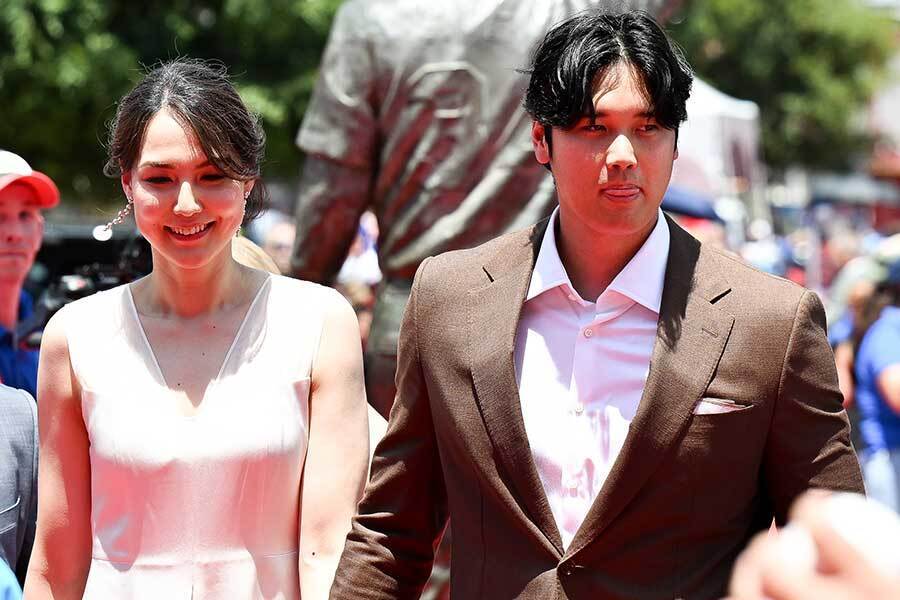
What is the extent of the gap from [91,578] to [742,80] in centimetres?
2949

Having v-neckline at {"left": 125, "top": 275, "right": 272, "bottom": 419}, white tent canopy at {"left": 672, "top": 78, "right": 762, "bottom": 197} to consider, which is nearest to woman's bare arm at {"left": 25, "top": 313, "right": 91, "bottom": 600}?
v-neckline at {"left": 125, "top": 275, "right": 272, "bottom": 419}

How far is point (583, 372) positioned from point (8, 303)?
260 cm

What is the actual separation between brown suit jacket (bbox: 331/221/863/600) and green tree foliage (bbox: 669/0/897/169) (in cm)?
2753

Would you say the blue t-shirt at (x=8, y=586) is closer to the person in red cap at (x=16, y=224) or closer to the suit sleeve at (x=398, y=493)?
the suit sleeve at (x=398, y=493)

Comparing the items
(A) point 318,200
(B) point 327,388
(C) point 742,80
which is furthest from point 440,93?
(C) point 742,80

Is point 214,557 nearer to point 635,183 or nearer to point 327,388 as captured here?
point 327,388

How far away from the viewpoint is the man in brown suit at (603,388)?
2.34 metres

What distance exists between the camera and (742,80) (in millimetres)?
30812

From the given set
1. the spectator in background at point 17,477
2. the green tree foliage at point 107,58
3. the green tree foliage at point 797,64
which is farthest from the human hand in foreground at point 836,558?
the green tree foliage at point 797,64

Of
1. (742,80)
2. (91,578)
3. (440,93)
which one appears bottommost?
(742,80)

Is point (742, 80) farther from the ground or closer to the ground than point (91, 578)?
closer to the ground

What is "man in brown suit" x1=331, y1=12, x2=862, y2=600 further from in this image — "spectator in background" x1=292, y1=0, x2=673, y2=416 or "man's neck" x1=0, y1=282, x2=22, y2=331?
"man's neck" x1=0, y1=282, x2=22, y2=331

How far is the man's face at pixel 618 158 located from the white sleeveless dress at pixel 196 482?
699 millimetres

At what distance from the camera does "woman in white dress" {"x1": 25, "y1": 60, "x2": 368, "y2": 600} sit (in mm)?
2676
